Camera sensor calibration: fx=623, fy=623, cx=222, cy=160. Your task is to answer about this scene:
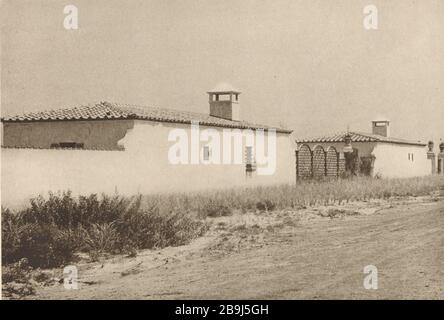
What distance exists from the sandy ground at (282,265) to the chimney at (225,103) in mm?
13151

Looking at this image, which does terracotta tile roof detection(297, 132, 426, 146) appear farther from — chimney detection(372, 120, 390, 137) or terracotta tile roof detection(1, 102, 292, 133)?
terracotta tile roof detection(1, 102, 292, 133)

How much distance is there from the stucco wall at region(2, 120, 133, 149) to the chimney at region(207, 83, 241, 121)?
371 inches

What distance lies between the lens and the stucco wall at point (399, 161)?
35.2 m

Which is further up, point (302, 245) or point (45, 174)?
point (45, 174)

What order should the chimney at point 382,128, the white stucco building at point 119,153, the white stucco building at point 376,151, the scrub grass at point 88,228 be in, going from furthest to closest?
the chimney at point 382,128 → the white stucco building at point 376,151 → the white stucco building at point 119,153 → the scrub grass at point 88,228

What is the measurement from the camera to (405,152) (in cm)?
3959

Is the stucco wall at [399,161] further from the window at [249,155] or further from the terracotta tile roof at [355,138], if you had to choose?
the window at [249,155]

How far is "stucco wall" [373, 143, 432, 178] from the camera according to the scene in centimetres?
→ 3519

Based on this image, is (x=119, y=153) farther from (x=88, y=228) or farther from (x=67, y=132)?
(x=88, y=228)

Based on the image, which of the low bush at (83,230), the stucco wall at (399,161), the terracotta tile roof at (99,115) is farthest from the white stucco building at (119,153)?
the stucco wall at (399,161)
